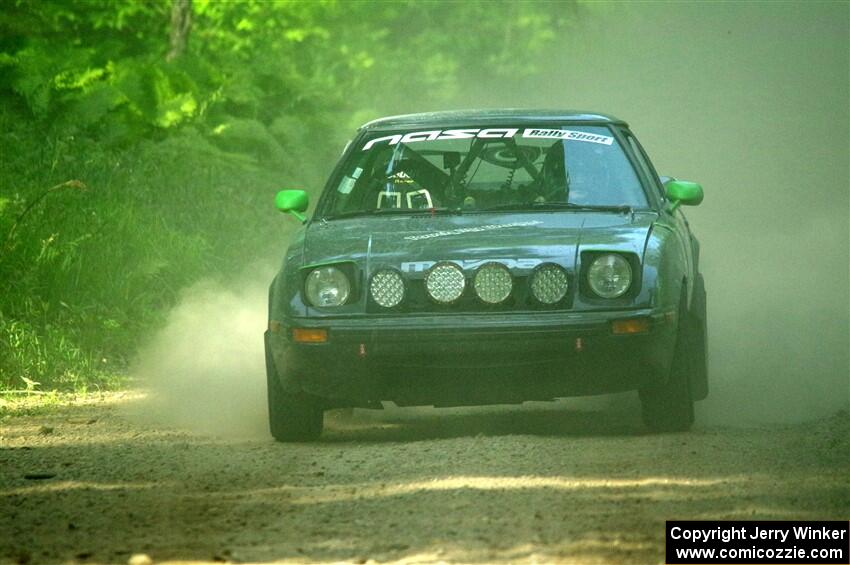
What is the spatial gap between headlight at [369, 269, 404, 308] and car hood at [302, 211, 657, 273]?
41 mm

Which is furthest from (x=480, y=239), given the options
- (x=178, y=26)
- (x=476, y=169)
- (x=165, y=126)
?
(x=178, y=26)

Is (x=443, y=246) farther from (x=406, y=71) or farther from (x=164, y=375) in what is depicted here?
(x=406, y=71)

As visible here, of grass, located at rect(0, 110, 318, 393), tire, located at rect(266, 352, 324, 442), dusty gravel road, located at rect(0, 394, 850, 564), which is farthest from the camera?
grass, located at rect(0, 110, 318, 393)

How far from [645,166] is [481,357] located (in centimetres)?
199

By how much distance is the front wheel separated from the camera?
8.07 m

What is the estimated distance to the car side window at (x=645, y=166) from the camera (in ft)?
29.1

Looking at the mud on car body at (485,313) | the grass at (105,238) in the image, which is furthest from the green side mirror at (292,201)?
the grass at (105,238)

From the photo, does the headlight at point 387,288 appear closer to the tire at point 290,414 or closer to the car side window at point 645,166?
the tire at point 290,414

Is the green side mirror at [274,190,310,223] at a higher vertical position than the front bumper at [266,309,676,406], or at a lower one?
higher

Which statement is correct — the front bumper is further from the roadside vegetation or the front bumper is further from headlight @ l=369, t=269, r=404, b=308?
the roadside vegetation

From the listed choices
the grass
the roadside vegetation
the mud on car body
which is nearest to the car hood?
the mud on car body

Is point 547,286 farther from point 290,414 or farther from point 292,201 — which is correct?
point 292,201

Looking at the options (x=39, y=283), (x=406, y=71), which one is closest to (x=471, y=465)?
(x=39, y=283)

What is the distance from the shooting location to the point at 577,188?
8609 millimetres
